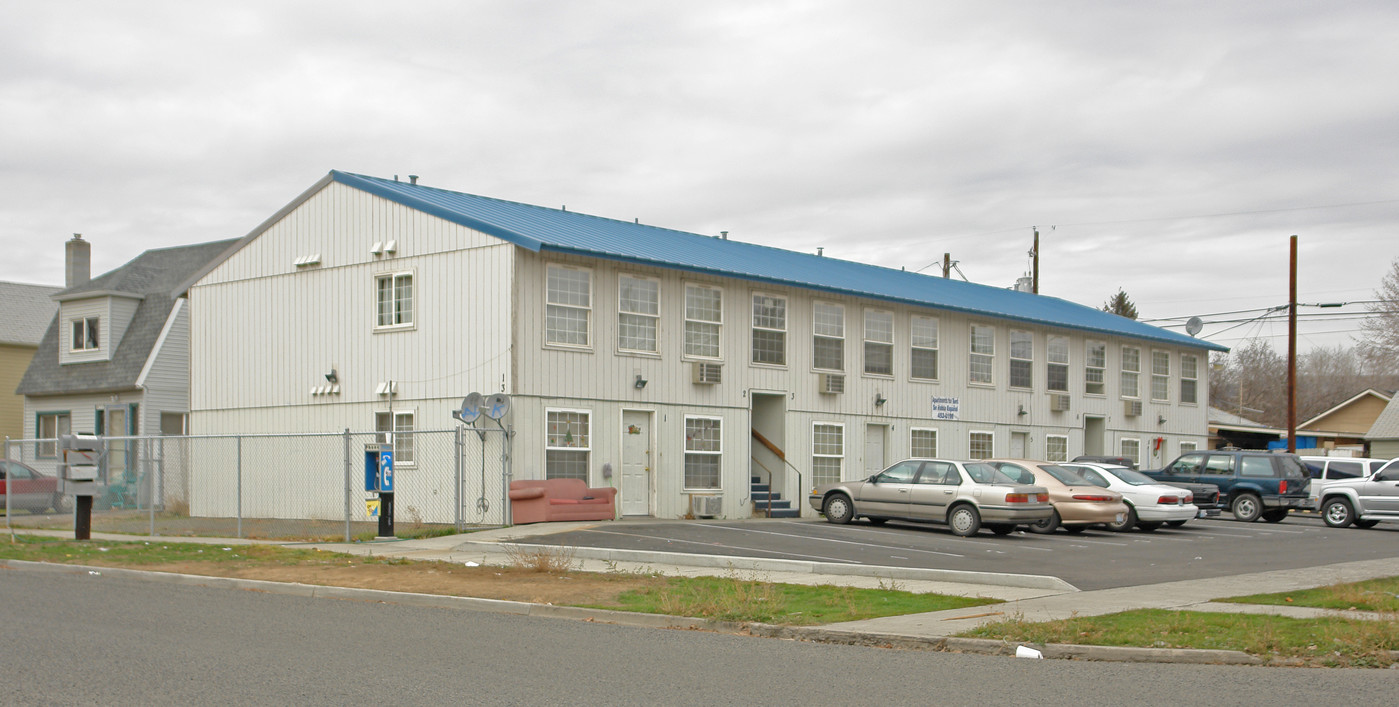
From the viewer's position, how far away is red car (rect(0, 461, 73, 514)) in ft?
96.0

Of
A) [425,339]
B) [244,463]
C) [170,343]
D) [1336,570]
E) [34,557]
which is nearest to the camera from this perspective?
[1336,570]

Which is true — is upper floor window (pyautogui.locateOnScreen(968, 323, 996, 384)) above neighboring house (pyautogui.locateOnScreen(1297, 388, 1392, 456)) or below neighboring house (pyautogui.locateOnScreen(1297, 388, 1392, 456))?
above

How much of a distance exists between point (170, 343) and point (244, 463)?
813 centimetres

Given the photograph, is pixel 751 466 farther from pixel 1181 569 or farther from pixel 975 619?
pixel 975 619

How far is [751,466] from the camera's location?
28.8 metres

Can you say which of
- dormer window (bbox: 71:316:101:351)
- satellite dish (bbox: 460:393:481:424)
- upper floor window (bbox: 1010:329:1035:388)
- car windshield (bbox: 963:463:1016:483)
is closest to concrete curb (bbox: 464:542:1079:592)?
satellite dish (bbox: 460:393:481:424)

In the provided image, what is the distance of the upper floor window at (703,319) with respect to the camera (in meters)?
26.6

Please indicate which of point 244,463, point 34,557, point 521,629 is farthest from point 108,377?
point 521,629

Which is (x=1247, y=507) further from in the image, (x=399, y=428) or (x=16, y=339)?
(x=16, y=339)

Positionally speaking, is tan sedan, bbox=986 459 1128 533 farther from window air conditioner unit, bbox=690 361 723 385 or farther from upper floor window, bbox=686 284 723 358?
upper floor window, bbox=686 284 723 358

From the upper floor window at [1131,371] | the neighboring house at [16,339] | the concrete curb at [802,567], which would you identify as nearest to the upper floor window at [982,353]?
the upper floor window at [1131,371]

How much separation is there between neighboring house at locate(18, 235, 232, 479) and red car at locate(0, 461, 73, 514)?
3.16 metres

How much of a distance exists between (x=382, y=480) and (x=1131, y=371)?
26.5 meters

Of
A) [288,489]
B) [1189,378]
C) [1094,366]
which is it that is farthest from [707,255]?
[1189,378]
